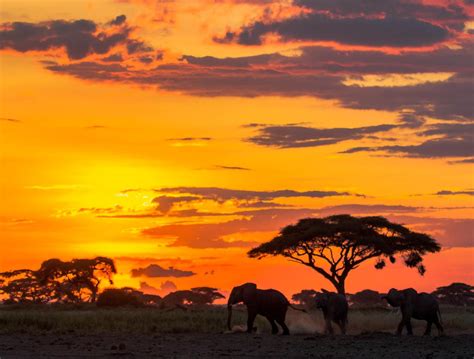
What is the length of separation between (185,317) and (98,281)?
56.5 meters

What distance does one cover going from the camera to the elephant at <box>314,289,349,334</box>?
37406 millimetres

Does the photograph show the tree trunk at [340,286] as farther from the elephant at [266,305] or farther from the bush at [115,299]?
the elephant at [266,305]

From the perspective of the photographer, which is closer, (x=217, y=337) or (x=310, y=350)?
(x=310, y=350)

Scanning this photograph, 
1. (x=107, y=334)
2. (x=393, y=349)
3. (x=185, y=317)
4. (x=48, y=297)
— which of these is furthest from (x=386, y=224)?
(x=48, y=297)

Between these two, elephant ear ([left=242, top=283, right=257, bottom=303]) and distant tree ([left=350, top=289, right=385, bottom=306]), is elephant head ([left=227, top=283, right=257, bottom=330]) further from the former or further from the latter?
distant tree ([left=350, top=289, right=385, bottom=306])

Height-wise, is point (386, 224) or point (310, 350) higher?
point (386, 224)

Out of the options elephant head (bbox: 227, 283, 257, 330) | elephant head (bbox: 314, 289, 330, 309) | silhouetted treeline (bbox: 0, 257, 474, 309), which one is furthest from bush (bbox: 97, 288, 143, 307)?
elephant head (bbox: 314, 289, 330, 309)

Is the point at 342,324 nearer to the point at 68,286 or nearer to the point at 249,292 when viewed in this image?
the point at 249,292

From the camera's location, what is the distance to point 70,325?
132 ft

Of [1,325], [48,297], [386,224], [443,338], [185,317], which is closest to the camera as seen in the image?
[443,338]

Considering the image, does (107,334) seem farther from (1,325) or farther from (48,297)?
(48,297)

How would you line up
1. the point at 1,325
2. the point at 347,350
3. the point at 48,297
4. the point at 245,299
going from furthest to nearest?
1. the point at 48,297
2. the point at 1,325
3. the point at 245,299
4. the point at 347,350

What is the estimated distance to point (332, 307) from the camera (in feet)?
124

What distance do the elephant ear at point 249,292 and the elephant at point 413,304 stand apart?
4990 mm
